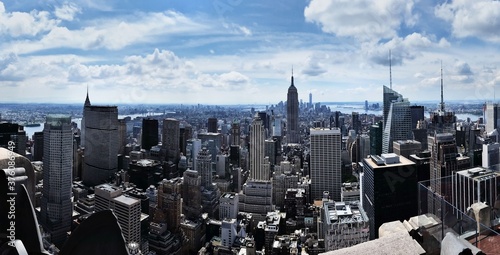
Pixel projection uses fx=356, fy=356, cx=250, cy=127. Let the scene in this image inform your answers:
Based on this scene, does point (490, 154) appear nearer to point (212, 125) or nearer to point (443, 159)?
point (443, 159)

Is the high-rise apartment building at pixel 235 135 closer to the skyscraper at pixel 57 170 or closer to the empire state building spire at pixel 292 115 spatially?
the empire state building spire at pixel 292 115

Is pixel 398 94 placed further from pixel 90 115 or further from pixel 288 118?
pixel 90 115

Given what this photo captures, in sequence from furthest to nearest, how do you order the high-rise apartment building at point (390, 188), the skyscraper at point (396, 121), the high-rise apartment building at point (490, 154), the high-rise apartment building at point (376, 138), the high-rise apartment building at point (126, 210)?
the high-rise apartment building at point (376, 138), the skyscraper at point (396, 121), the high-rise apartment building at point (390, 188), the high-rise apartment building at point (126, 210), the high-rise apartment building at point (490, 154)

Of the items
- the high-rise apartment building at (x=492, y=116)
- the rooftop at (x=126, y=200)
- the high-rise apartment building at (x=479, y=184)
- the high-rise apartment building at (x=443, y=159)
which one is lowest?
the rooftop at (x=126, y=200)

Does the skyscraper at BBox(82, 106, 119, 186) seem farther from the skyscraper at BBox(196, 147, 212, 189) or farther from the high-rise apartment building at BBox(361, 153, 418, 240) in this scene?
the high-rise apartment building at BBox(361, 153, 418, 240)

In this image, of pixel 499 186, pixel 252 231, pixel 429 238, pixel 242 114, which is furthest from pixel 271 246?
pixel 242 114

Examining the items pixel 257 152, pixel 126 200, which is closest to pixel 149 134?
pixel 257 152

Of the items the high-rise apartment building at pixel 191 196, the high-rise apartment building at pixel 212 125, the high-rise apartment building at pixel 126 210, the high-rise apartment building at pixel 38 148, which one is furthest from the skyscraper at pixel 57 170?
the high-rise apartment building at pixel 212 125

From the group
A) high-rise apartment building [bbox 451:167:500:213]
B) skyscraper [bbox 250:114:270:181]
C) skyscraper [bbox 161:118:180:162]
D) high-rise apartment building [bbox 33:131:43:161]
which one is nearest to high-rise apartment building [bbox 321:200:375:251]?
high-rise apartment building [bbox 451:167:500:213]
